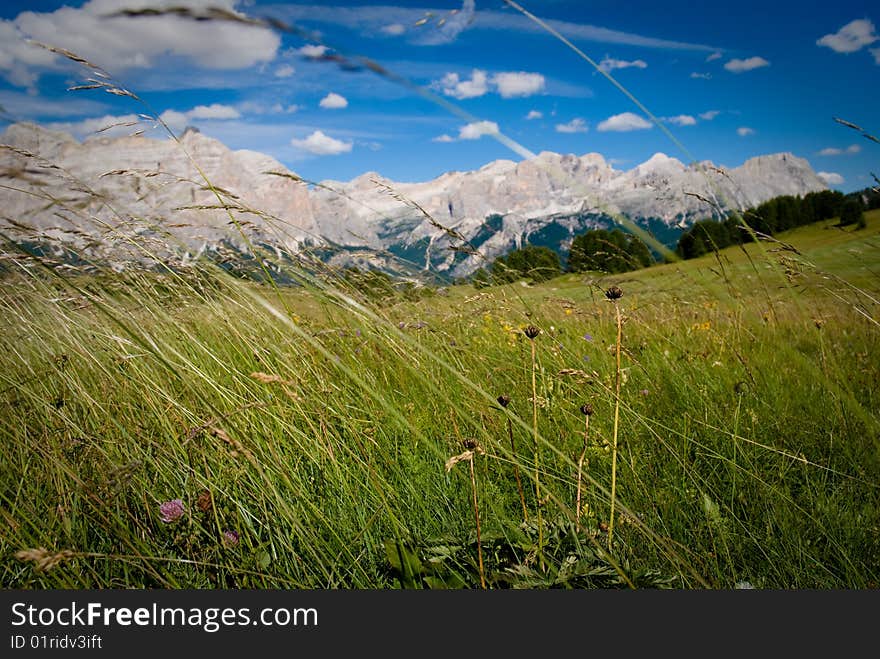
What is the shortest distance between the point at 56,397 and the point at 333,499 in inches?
48.8

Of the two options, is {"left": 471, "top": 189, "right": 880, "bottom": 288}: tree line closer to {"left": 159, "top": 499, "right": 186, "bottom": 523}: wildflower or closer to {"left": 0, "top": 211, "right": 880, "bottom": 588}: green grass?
{"left": 0, "top": 211, "right": 880, "bottom": 588}: green grass

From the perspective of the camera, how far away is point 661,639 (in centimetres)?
89

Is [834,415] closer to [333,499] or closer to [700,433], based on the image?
[700,433]

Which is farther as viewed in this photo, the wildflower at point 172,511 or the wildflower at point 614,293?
the wildflower at point 172,511

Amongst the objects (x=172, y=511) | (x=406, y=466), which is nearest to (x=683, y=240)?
(x=406, y=466)

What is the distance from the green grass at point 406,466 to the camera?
3.58 feet

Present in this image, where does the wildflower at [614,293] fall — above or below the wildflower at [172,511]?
above

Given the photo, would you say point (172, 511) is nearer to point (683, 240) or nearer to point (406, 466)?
point (406, 466)

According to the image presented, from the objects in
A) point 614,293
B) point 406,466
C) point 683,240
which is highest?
point 683,240

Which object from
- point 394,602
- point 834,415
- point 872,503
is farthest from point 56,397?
point 834,415

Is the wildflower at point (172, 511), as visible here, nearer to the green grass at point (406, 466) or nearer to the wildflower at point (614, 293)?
the green grass at point (406, 466)

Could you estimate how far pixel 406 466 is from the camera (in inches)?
62.5

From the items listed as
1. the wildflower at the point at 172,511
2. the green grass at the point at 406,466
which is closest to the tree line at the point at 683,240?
the green grass at the point at 406,466

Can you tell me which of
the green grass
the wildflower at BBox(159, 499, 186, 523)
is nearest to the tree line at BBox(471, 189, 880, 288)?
the green grass
